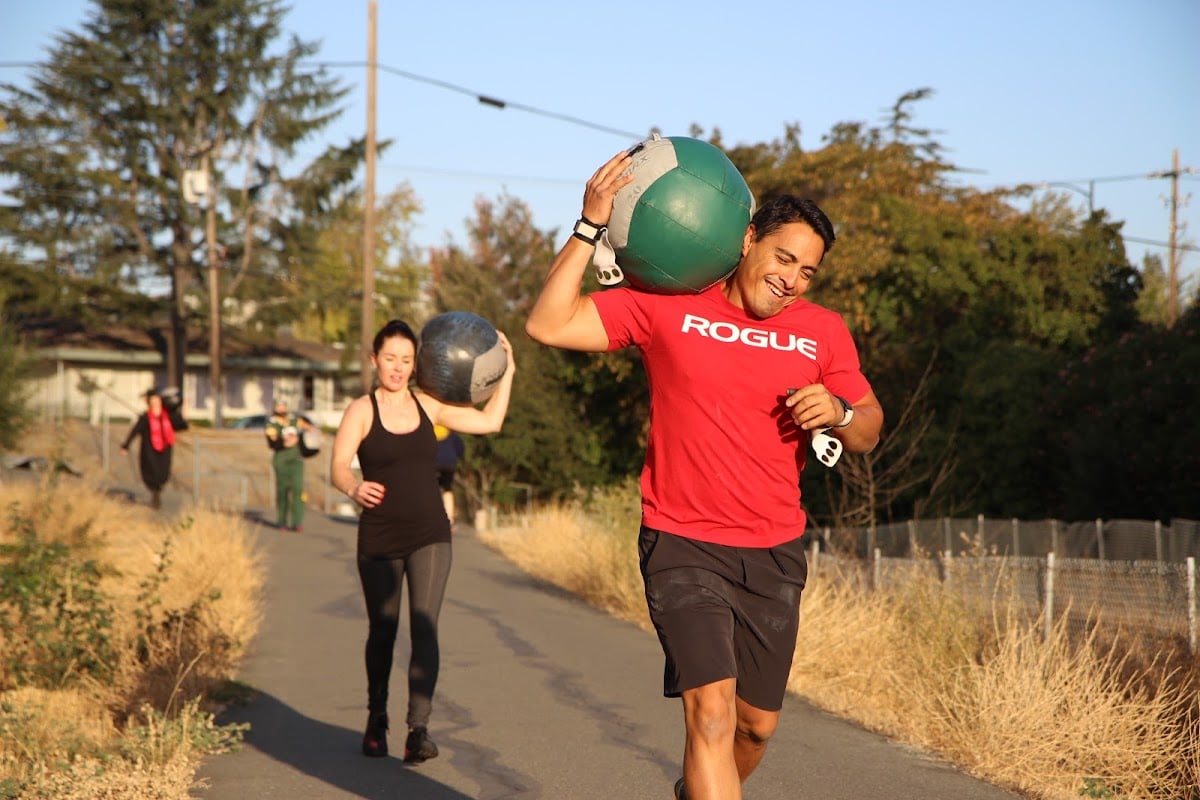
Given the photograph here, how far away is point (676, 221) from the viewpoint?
439 cm

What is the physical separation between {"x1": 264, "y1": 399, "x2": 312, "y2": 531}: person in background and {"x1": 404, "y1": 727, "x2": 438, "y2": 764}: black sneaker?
14.1m

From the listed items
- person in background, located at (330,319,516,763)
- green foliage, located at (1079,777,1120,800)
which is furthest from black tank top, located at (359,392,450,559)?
green foliage, located at (1079,777,1120,800)

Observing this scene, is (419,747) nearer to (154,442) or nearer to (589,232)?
(589,232)

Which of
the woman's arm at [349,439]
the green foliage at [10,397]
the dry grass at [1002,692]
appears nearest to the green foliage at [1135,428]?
the dry grass at [1002,692]

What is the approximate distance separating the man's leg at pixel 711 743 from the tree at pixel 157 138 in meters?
46.7

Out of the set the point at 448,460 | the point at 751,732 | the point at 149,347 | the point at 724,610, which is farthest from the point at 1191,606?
the point at 149,347

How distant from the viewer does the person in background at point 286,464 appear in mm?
→ 20828

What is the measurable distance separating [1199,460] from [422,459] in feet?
50.6

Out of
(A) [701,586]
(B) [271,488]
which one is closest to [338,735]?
(A) [701,586]

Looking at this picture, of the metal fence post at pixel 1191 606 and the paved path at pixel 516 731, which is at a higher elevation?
the metal fence post at pixel 1191 606

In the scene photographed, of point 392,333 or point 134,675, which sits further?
point 134,675

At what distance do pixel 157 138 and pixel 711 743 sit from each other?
49432 mm

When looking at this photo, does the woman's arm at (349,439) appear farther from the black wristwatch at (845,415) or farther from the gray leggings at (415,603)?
the black wristwatch at (845,415)

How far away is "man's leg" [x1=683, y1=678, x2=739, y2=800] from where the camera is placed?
4164 mm
